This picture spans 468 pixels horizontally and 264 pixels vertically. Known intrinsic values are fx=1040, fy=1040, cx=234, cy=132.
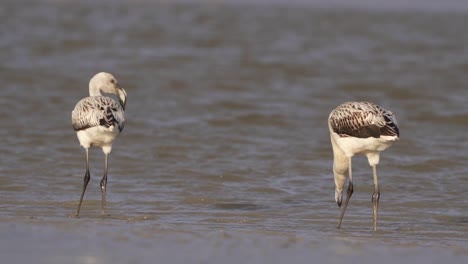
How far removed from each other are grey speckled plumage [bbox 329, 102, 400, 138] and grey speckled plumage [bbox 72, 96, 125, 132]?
2090mm

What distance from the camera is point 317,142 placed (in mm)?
14672

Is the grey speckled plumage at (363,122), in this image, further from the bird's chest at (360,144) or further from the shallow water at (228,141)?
the shallow water at (228,141)

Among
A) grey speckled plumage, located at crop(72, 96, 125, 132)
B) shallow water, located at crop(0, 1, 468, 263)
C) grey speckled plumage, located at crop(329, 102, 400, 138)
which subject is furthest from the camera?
grey speckled plumage, located at crop(72, 96, 125, 132)

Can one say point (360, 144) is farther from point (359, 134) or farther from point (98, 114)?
point (98, 114)

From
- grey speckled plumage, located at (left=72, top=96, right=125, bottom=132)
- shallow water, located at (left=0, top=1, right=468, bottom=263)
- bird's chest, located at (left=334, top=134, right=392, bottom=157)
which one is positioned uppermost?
grey speckled plumage, located at (left=72, top=96, right=125, bottom=132)

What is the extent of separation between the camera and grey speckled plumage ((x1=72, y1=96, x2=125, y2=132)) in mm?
9984

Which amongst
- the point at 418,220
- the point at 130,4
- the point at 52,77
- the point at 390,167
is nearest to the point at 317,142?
the point at 390,167

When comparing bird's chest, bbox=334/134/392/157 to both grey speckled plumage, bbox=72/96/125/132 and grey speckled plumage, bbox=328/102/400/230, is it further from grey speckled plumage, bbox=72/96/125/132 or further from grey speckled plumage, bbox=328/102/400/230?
Answer: grey speckled plumage, bbox=72/96/125/132

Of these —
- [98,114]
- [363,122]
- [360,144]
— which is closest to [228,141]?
[98,114]

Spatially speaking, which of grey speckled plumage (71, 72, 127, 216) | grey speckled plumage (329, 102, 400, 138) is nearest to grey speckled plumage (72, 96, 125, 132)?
grey speckled plumage (71, 72, 127, 216)

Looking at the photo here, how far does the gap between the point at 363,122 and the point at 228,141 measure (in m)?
5.27

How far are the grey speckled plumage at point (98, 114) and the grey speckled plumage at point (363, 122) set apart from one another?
6.86ft

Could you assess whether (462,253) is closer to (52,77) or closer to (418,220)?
(418,220)

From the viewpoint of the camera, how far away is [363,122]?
961 cm
